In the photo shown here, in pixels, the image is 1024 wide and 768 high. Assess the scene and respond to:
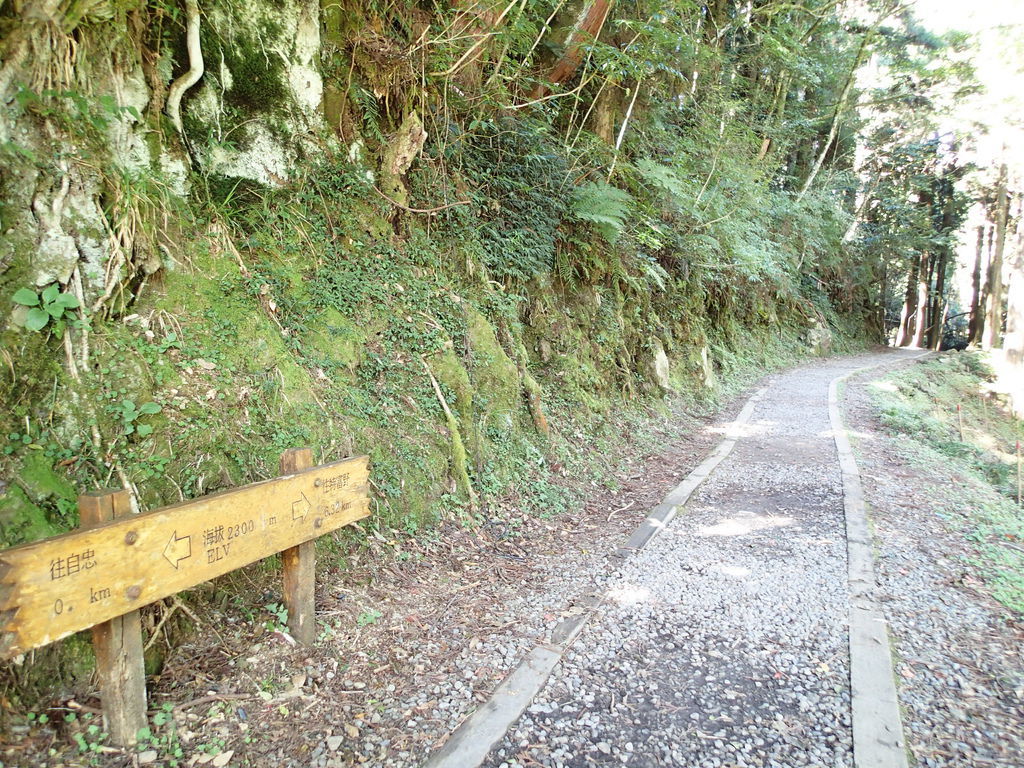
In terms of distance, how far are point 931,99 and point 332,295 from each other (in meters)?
28.2

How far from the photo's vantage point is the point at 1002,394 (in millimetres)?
17500

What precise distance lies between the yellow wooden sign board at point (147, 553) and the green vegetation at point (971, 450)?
4837 mm

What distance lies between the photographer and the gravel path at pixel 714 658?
2666mm

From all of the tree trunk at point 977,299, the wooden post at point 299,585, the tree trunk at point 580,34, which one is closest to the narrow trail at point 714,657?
the wooden post at point 299,585

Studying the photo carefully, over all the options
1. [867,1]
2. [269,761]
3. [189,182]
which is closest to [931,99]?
[867,1]

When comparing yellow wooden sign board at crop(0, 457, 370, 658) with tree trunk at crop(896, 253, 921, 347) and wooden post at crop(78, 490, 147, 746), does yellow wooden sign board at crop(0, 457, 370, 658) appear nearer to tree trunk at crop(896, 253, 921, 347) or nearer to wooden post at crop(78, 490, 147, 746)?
wooden post at crop(78, 490, 147, 746)

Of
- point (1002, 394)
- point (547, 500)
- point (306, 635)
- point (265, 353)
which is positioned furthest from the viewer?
point (1002, 394)

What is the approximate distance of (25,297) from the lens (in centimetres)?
292

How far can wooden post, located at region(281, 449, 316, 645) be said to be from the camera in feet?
10.2

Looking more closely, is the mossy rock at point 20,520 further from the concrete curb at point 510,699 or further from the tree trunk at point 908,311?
the tree trunk at point 908,311

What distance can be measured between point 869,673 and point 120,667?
3.85 meters

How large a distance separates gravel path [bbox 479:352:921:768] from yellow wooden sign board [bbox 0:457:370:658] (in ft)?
5.14

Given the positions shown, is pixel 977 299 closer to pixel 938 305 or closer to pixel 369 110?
pixel 938 305

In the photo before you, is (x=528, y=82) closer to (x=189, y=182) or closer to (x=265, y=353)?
(x=189, y=182)
